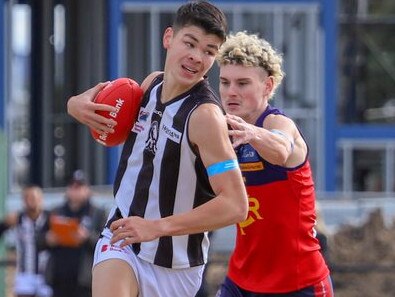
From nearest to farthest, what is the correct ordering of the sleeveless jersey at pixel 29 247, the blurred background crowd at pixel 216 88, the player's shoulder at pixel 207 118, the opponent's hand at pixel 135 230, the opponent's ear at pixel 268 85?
the opponent's hand at pixel 135 230, the player's shoulder at pixel 207 118, the opponent's ear at pixel 268 85, the sleeveless jersey at pixel 29 247, the blurred background crowd at pixel 216 88

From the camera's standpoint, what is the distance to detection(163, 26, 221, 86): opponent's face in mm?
6250

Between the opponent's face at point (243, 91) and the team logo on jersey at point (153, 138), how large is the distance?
56 centimetres

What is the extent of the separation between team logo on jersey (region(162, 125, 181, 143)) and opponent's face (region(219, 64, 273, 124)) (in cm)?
59

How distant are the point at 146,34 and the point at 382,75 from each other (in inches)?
534

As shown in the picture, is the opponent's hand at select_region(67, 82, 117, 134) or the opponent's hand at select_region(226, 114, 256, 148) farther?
the opponent's hand at select_region(67, 82, 117, 134)

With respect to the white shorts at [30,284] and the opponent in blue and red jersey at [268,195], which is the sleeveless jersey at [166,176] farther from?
the white shorts at [30,284]

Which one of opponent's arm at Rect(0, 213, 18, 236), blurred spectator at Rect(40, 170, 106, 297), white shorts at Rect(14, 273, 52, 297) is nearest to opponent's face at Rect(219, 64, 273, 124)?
blurred spectator at Rect(40, 170, 106, 297)

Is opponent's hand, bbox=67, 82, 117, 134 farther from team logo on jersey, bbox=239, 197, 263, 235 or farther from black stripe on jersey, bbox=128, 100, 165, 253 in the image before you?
team logo on jersey, bbox=239, 197, 263, 235

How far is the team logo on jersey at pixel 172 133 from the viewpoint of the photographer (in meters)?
6.29

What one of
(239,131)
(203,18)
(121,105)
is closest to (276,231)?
(239,131)

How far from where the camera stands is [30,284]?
13477 mm

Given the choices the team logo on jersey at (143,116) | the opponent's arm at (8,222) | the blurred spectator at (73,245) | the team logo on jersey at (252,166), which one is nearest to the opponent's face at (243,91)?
the team logo on jersey at (252,166)

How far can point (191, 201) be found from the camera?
6402mm

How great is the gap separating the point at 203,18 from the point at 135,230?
1.03m
